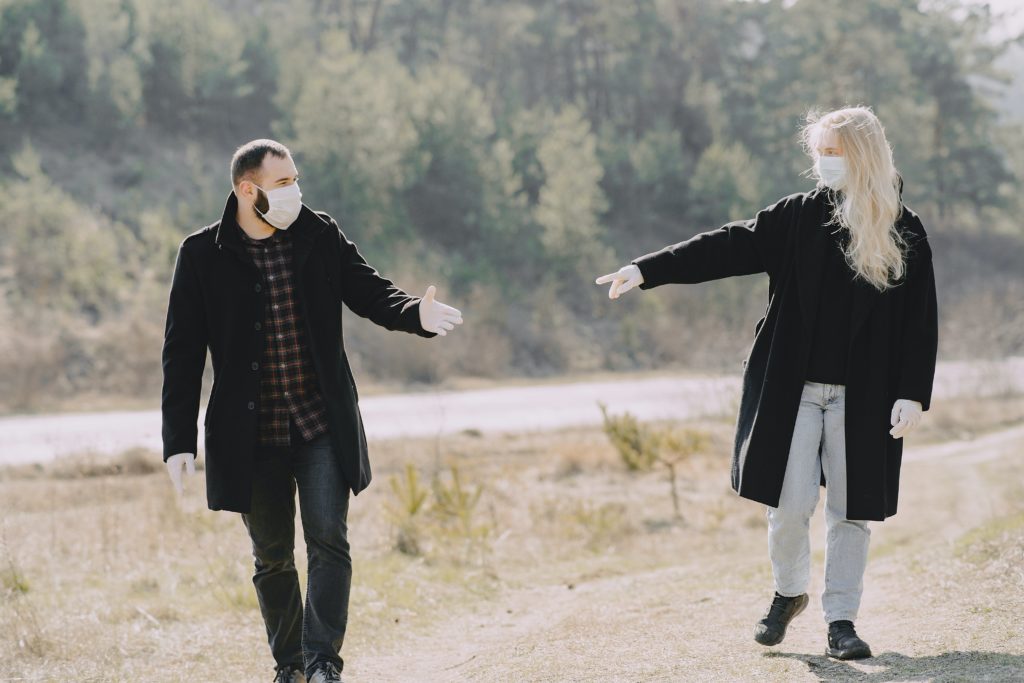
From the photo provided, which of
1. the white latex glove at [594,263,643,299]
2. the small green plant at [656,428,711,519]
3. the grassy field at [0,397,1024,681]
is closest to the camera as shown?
the white latex glove at [594,263,643,299]

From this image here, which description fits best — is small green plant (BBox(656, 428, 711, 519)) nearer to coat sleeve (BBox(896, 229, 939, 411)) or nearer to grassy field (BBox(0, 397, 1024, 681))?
grassy field (BBox(0, 397, 1024, 681))

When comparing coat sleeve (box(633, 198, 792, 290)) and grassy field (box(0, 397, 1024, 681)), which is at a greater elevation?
coat sleeve (box(633, 198, 792, 290))

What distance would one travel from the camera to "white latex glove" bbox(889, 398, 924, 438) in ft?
14.2

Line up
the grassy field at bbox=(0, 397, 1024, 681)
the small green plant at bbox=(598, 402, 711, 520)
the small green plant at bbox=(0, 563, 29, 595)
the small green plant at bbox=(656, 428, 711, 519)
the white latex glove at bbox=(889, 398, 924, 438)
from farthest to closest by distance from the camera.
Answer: the small green plant at bbox=(598, 402, 711, 520), the small green plant at bbox=(656, 428, 711, 519), the small green plant at bbox=(0, 563, 29, 595), the grassy field at bbox=(0, 397, 1024, 681), the white latex glove at bbox=(889, 398, 924, 438)

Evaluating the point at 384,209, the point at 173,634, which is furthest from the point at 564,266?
the point at 173,634

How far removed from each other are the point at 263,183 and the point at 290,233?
212 millimetres

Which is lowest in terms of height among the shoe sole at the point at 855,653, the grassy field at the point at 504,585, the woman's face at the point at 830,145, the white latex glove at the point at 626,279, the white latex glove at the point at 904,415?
the grassy field at the point at 504,585

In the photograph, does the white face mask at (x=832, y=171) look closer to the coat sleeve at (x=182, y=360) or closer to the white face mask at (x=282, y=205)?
the white face mask at (x=282, y=205)

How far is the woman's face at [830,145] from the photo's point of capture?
4.51 meters

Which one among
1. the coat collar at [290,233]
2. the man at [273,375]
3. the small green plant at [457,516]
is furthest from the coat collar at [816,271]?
the small green plant at [457,516]

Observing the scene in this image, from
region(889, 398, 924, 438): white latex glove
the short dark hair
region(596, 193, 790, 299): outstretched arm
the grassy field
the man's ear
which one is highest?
the short dark hair

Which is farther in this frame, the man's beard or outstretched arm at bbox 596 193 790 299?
outstretched arm at bbox 596 193 790 299

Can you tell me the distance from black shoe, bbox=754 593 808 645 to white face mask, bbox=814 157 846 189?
65.9 inches

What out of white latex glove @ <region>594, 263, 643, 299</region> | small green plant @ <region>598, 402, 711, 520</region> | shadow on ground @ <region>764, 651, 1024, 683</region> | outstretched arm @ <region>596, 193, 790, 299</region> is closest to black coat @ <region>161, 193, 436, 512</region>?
white latex glove @ <region>594, 263, 643, 299</region>
